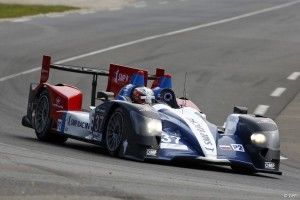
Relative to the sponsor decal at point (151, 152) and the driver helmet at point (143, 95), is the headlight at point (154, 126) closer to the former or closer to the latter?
the sponsor decal at point (151, 152)

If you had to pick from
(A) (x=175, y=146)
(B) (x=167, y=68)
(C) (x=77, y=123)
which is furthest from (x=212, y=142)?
(B) (x=167, y=68)

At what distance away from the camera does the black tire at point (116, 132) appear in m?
13.8

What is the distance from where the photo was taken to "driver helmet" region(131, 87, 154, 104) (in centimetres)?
1451

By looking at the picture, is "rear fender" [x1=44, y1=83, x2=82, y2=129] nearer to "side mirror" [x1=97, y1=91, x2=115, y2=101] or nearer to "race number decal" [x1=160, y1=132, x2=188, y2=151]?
"side mirror" [x1=97, y1=91, x2=115, y2=101]

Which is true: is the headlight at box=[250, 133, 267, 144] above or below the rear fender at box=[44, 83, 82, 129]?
below

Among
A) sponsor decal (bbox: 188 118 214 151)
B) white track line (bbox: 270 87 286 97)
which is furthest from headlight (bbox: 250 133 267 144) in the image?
white track line (bbox: 270 87 286 97)

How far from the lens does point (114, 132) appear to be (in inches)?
558

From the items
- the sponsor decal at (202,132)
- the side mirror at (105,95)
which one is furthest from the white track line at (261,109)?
the sponsor decal at (202,132)

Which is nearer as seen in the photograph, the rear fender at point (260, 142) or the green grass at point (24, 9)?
the rear fender at point (260, 142)

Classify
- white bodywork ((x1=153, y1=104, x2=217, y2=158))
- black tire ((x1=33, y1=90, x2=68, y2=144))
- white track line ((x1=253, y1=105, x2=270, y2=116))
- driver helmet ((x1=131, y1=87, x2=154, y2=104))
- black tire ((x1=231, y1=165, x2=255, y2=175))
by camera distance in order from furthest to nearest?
white track line ((x1=253, y1=105, x2=270, y2=116)), black tire ((x1=33, y1=90, x2=68, y2=144)), driver helmet ((x1=131, y1=87, x2=154, y2=104)), black tire ((x1=231, y1=165, x2=255, y2=175)), white bodywork ((x1=153, y1=104, x2=217, y2=158))

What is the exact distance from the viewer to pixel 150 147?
1355 cm

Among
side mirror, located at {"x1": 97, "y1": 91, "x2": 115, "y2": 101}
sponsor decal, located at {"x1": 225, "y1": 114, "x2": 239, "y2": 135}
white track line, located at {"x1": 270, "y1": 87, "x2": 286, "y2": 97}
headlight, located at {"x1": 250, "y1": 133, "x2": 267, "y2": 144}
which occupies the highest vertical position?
white track line, located at {"x1": 270, "y1": 87, "x2": 286, "y2": 97}

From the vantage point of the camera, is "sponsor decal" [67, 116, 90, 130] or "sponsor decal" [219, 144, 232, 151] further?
"sponsor decal" [67, 116, 90, 130]

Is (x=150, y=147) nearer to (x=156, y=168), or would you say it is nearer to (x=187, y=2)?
(x=156, y=168)
